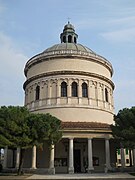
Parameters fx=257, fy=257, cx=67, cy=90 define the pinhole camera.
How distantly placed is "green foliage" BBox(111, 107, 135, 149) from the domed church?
161 inches

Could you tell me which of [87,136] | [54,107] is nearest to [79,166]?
[87,136]

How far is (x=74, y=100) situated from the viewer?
3653 cm

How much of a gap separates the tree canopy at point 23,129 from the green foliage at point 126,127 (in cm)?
697

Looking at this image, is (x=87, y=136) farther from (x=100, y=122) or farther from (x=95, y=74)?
(x=95, y=74)

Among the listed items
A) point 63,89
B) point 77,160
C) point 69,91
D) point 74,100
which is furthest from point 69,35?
point 77,160

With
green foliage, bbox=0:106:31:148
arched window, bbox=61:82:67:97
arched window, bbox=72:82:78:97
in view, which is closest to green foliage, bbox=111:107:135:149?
arched window, bbox=72:82:78:97

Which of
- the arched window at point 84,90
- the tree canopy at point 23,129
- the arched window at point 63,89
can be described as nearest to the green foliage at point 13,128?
the tree canopy at point 23,129

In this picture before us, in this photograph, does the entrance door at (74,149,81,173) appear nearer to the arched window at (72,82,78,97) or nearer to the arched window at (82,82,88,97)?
the arched window at (72,82,78,97)

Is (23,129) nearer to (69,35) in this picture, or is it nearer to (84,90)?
(84,90)

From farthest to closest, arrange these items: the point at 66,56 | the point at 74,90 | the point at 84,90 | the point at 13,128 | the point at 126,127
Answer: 1. the point at 66,56
2. the point at 84,90
3. the point at 74,90
4. the point at 126,127
5. the point at 13,128

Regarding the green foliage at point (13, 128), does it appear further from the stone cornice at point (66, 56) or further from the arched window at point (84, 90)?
the stone cornice at point (66, 56)

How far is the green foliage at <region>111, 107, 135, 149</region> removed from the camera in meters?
26.1

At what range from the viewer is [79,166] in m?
34.0

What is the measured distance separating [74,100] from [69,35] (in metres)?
15.0
